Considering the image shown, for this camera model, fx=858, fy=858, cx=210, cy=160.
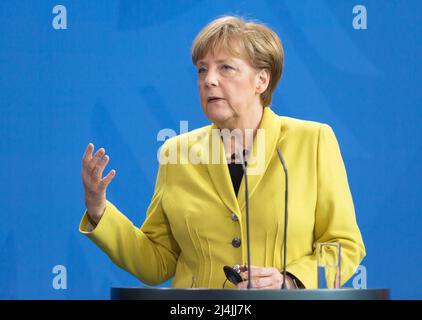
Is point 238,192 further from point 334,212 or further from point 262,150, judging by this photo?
point 334,212

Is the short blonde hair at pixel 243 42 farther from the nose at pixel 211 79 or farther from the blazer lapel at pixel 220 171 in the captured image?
the blazer lapel at pixel 220 171

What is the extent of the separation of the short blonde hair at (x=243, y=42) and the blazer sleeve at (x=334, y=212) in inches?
10.5

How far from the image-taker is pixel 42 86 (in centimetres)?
338

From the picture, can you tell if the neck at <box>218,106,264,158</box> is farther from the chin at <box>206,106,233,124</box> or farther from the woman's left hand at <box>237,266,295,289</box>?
the woman's left hand at <box>237,266,295,289</box>

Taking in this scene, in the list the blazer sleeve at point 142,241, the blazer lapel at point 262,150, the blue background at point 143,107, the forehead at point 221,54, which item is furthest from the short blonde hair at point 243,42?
the blue background at point 143,107

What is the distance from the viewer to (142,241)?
2639mm

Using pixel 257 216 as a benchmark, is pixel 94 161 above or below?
above

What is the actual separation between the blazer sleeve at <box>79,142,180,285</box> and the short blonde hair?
16.7 inches

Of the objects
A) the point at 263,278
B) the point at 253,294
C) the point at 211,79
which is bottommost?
the point at 253,294

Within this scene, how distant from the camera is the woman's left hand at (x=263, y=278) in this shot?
2059 millimetres

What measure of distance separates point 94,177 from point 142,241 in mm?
389

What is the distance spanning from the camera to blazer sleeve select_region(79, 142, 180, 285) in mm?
2461

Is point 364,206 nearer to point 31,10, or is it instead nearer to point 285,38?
point 285,38

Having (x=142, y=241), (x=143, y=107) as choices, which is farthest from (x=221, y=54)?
(x=143, y=107)
